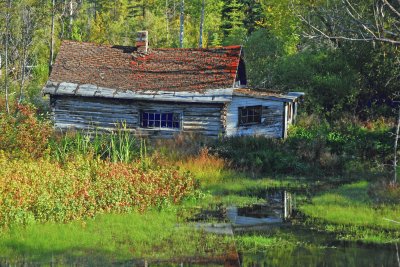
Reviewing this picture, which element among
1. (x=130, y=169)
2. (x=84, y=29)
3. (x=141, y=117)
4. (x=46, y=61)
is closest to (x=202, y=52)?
(x=141, y=117)

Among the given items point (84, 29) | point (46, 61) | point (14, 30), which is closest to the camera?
point (14, 30)

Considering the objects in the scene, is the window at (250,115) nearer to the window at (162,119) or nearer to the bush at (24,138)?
the window at (162,119)

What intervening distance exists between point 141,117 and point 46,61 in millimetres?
25524

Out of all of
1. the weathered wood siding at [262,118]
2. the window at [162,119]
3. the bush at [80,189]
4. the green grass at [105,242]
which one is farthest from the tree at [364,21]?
the window at [162,119]

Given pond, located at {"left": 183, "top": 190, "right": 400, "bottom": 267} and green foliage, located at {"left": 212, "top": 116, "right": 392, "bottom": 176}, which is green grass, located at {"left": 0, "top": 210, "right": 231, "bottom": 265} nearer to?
pond, located at {"left": 183, "top": 190, "right": 400, "bottom": 267}

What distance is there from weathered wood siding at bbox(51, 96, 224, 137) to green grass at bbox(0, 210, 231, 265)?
40.0 feet

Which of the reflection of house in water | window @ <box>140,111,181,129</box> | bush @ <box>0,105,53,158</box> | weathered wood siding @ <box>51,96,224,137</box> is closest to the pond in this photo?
Answer: the reflection of house in water

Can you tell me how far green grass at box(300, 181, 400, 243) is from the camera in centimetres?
1503

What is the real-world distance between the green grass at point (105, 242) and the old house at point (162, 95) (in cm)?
1222

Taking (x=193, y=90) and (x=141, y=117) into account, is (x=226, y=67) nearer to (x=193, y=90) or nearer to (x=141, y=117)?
(x=193, y=90)

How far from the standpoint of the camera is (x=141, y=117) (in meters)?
28.5

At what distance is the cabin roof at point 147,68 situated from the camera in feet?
91.9

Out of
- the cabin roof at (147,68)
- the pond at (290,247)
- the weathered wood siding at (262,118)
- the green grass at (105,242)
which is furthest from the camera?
the cabin roof at (147,68)

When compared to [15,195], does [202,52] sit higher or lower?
higher
